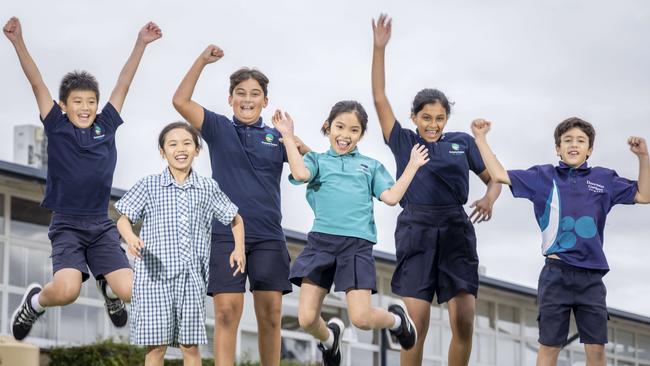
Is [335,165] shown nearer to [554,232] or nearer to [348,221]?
[348,221]

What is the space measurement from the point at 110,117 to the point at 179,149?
1.32 m

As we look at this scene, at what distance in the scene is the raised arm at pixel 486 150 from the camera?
9711 mm

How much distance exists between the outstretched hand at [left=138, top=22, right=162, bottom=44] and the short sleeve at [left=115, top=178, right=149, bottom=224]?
1.71 meters

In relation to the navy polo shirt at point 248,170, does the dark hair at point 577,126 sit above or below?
above

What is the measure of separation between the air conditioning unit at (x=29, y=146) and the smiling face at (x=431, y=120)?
13815 mm

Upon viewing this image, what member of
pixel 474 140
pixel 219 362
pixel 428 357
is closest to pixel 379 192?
pixel 474 140

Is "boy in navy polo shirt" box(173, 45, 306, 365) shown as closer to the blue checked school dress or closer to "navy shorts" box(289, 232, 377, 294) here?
"navy shorts" box(289, 232, 377, 294)

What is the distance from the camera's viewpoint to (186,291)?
29.0 ft

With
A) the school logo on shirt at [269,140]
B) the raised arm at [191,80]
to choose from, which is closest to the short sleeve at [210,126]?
the raised arm at [191,80]

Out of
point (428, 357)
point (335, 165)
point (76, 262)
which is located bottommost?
point (428, 357)

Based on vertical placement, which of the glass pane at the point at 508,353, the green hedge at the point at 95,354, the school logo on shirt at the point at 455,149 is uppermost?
the school logo on shirt at the point at 455,149

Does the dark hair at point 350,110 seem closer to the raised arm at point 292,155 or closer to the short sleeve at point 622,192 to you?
the raised arm at point 292,155

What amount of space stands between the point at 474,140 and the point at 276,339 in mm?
2252

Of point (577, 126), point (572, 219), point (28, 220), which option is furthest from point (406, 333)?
point (28, 220)
